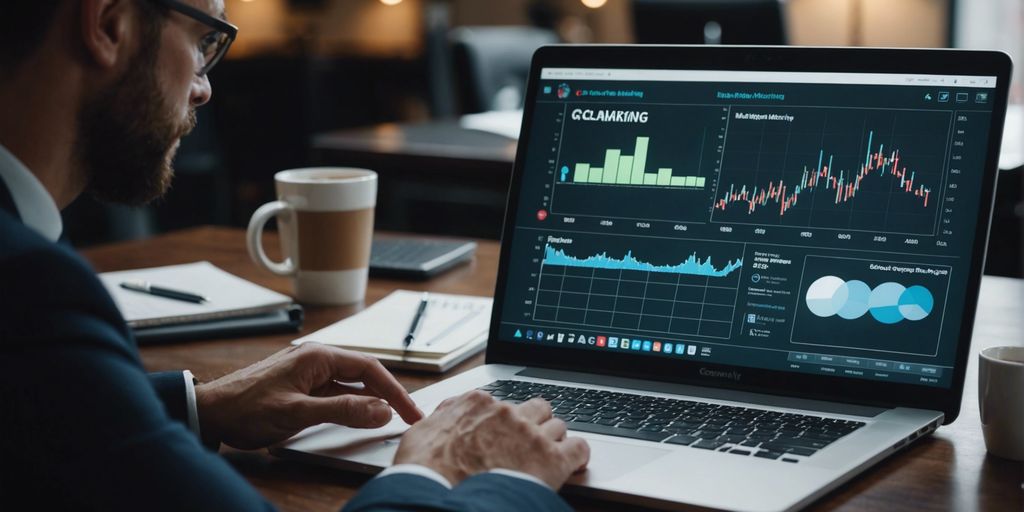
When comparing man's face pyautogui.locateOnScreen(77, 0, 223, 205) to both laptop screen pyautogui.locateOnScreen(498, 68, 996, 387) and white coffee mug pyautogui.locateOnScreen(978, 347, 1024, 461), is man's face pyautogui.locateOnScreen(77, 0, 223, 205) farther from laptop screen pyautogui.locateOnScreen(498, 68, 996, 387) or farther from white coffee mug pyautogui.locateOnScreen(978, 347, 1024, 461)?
white coffee mug pyautogui.locateOnScreen(978, 347, 1024, 461)

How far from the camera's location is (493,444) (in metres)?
0.79

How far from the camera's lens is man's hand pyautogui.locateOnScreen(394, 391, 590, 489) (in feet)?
2.51

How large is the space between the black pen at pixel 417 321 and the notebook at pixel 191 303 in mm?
155

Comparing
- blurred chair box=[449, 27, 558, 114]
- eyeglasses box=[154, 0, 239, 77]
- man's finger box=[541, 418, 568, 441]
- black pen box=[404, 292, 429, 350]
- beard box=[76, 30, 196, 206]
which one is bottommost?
man's finger box=[541, 418, 568, 441]

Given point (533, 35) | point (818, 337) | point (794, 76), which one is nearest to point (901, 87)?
point (794, 76)

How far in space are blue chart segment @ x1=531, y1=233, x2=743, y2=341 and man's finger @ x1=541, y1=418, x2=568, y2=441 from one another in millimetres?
224

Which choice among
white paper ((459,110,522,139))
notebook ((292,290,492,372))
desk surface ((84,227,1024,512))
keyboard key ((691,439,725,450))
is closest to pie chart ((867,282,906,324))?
desk surface ((84,227,1024,512))

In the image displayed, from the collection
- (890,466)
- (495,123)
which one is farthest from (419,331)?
(495,123)

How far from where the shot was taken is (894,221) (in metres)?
0.95

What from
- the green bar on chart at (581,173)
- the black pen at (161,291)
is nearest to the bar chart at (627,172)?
the green bar on chart at (581,173)

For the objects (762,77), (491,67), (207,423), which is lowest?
(207,423)

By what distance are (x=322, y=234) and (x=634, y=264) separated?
1.48 ft

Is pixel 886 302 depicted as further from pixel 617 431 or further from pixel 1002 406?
pixel 617 431

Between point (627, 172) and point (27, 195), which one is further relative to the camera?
point (627, 172)
